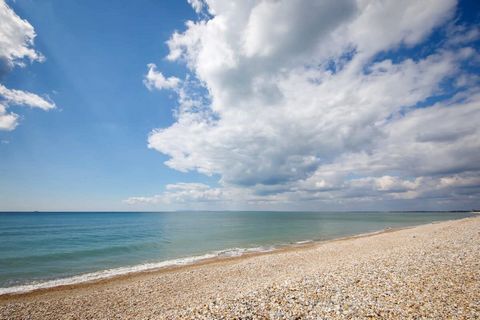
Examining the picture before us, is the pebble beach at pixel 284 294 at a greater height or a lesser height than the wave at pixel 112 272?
greater

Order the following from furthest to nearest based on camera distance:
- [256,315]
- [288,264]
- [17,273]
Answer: [17,273] < [288,264] < [256,315]

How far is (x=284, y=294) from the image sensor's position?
31.0ft

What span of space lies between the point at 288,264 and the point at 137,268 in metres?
14.2

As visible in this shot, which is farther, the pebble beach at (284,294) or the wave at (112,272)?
the wave at (112,272)

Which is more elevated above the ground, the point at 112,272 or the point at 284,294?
the point at 284,294

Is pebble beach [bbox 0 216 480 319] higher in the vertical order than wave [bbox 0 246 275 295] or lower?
higher

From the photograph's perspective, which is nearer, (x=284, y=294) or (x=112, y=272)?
(x=284, y=294)

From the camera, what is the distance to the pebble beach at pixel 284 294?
7.88 metres

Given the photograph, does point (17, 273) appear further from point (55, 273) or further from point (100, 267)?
point (100, 267)

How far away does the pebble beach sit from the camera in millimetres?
7875

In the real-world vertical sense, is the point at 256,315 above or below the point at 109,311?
above

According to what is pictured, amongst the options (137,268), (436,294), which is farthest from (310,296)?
(137,268)

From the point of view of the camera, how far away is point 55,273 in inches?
832

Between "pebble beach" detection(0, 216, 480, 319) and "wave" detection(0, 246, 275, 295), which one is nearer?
"pebble beach" detection(0, 216, 480, 319)
